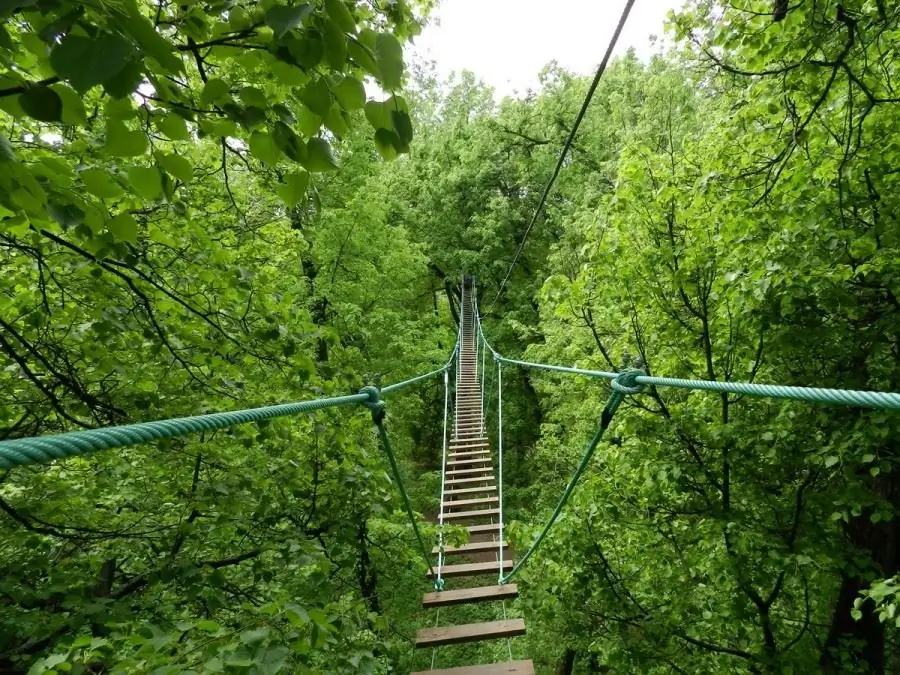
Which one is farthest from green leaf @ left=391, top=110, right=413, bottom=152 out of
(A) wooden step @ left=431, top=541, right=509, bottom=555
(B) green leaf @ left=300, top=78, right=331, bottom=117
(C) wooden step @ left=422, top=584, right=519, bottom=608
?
(A) wooden step @ left=431, top=541, right=509, bottom=555

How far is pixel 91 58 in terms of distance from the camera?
0.53m

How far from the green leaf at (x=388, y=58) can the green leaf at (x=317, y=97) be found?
13cm

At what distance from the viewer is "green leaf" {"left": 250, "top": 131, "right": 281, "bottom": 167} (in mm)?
841

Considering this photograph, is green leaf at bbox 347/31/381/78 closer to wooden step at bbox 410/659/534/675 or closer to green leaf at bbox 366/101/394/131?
green leaf at bbox 366/101/394/131

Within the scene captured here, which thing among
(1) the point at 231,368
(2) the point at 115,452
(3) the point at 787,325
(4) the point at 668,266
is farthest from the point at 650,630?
(2) the point at 115,452

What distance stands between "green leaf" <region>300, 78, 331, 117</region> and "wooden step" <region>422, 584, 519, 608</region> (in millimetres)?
2928

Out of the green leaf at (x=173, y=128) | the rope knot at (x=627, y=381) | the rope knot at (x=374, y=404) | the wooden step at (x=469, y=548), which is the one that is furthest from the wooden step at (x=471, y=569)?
the green leaf at (x=173, y=128)

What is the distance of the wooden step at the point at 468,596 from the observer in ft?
9.74

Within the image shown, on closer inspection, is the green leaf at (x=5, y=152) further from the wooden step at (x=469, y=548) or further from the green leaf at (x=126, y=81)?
the wooden step at (x=469, y=548)

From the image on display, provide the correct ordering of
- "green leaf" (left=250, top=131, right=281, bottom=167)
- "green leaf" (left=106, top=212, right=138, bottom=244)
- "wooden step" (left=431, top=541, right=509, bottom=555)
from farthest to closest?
"wooden step" (left=431, top=541, right=509, bottom=555)
"green leaf" (left=106, top=212, right=138, bottom=244)
"green leaf" (left=250, top=131, right=281, bottom=167)

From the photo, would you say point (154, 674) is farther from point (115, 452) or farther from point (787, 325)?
point (787, 325)

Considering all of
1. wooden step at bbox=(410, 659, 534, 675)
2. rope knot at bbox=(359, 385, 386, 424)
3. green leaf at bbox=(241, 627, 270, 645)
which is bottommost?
wooden step at bbox=(410, 659, 534, 675)

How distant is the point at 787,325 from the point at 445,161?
1261 cm

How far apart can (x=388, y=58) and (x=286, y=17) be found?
14 centimetres
